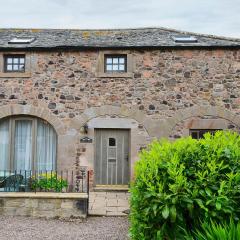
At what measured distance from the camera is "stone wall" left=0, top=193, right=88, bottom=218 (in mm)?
8219

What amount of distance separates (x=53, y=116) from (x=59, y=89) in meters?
0.87

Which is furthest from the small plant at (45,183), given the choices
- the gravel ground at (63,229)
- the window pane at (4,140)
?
the gravel ground at (63,229)

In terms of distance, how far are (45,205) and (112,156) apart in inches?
171

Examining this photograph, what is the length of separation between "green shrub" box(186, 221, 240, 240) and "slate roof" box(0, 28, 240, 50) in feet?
28.9

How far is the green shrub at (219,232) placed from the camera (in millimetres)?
3730

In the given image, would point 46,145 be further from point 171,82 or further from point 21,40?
point 171,82

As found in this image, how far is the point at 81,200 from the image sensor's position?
8250 mm

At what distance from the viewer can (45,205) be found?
8273 mm

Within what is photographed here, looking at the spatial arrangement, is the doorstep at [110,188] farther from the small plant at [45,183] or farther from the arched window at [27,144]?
the arched window at [27,144]

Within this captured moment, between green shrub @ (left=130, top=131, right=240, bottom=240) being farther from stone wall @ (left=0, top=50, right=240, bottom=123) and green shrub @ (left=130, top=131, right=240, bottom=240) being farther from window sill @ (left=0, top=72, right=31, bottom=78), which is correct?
window sill @ (left=0, top=72, right=31, bottom=78)

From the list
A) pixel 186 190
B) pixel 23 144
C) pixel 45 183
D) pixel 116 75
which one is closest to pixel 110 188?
pixel 45 183

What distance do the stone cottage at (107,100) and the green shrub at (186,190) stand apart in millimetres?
7600

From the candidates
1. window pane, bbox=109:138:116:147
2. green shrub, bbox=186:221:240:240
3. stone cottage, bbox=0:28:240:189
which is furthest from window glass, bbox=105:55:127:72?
green shrub, bbox=186:221:240:240

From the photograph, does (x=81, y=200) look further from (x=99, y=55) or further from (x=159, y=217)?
(x=99, y=55)
